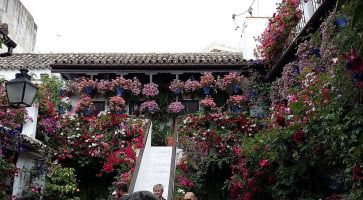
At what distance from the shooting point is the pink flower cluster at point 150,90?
12.9 m

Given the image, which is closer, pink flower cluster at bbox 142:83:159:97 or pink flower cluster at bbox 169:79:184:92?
pink flower cluster at bbox 142:83:159:97

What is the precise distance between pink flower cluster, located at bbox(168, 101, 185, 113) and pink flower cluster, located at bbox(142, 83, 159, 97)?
26.2 inches

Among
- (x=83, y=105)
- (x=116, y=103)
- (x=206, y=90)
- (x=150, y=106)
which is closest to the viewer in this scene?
(x=83, y=105)

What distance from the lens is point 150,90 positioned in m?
12.9

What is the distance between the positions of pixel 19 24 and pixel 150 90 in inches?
415

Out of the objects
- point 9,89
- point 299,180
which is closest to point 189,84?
point 299,180

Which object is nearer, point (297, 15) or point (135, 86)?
point (297, 15)

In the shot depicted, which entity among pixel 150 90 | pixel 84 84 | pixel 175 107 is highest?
pixel 84 84

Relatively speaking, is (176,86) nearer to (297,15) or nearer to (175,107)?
(175,107)

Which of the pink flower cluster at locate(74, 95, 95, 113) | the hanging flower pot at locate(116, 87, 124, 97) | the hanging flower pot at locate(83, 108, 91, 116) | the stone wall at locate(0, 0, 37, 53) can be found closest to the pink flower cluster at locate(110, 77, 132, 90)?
the hanging flower pot at locate(116, 87, 124, 97)

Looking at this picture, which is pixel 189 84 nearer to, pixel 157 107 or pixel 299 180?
pixel 157 107

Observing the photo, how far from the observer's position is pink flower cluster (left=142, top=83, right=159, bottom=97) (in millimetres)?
12851

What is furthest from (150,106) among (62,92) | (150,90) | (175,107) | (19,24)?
(19,24)

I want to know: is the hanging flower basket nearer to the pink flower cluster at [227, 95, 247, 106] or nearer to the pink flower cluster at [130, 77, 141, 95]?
the pink flower cluster at [130, 77, 141, 95]
